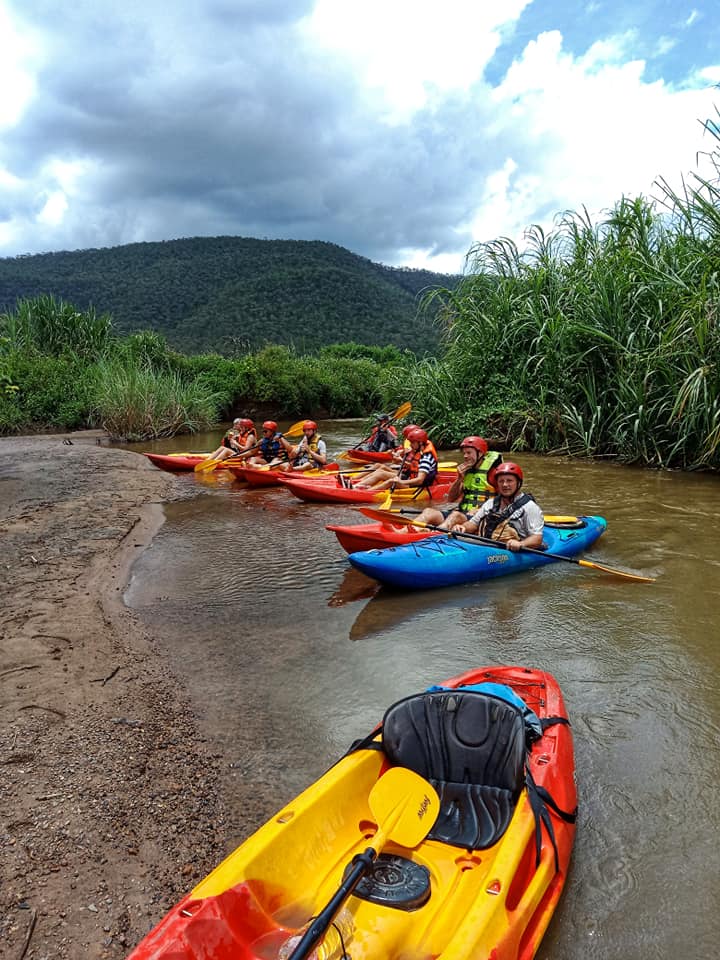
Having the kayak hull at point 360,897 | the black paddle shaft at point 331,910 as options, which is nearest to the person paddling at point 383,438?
the kayak hull at point 360,897

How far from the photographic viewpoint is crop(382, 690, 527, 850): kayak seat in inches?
101

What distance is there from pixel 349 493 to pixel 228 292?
4389cm

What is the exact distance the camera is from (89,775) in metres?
2.80

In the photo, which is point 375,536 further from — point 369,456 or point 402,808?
point 369,456

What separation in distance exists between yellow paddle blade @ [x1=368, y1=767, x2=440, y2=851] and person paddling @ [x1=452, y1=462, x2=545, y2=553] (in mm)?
3455

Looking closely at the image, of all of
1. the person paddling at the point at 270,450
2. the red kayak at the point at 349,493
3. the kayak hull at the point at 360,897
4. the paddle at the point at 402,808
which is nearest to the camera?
the kayak hull at the point at 360,897

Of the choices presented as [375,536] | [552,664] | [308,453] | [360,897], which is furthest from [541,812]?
[308,453]

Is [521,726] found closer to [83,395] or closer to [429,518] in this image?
[429,518]

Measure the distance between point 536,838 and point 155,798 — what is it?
149 centimetres

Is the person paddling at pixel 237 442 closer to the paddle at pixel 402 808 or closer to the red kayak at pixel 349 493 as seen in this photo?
the red kayak at pixel 349 493

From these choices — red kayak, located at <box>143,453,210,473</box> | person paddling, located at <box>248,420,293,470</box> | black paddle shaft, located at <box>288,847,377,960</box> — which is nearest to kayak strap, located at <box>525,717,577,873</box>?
black paddle shaft, located at <box>288,847,377,960</box>

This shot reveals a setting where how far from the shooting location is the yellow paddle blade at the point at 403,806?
2248mm

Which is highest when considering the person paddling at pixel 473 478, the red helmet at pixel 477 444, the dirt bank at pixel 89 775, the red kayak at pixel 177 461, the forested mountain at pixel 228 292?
the forested mountain at pixel 228 292

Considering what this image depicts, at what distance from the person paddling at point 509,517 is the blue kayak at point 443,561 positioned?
155mm
